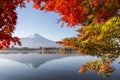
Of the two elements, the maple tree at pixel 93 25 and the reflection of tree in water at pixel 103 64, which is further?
the reflection of tree in water at pixel 103 64

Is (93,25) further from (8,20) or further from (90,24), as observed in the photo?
(8,20)

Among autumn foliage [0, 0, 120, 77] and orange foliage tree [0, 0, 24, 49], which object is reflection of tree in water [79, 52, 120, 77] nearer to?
autumn foliage [0, 0, 120, 77]

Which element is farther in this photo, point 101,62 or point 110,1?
point 101,62

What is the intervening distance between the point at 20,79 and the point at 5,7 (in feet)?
183

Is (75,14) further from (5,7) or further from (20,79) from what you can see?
(20,79)

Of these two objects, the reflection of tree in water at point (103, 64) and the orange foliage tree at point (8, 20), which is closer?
the orange foliage tree at point (8, 20)

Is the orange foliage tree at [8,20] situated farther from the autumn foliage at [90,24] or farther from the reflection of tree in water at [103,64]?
the reflection of tree in water at [103,64]

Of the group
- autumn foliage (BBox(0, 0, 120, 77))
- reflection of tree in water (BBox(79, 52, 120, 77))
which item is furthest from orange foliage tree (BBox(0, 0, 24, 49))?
reflection of tree in water (BBox(79, 52, 120, 77))

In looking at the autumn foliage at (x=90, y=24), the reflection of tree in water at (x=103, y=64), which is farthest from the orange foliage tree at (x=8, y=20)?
the reflection of tree in water at (x=103, y=64)

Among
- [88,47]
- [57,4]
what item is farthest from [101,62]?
[57,4]

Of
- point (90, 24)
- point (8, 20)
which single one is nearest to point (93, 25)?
point (90, 24)

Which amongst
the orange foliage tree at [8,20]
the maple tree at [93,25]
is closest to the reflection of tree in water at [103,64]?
the maple tree at [93,25]

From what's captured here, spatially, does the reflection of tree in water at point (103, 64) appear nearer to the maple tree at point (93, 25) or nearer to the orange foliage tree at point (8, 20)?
the maple tree at point (93, 25)

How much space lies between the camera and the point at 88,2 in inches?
552
